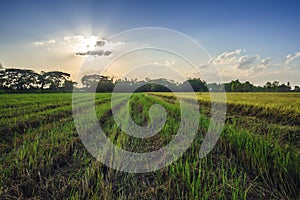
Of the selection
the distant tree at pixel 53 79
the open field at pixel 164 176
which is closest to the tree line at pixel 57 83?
the distant tree at pixel 53 79

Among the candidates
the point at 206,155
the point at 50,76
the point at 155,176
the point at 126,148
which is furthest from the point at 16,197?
the point at 50,76

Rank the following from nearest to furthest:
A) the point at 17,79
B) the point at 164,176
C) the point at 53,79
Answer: the point at 164,176 < the point at 17,79 < the point at 53,79

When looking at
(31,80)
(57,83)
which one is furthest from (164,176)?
(57,83)

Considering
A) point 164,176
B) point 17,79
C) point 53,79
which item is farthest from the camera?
point 53,79

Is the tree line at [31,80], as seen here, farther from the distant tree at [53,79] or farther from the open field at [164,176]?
the open field at [164,176]

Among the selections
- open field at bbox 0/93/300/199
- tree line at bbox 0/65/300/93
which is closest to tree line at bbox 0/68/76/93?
tree line at bbox 0/65/300/93

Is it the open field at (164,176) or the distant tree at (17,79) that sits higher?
the distant tree at (17,79)

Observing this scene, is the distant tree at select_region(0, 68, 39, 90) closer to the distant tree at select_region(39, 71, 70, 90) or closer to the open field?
the distant tree at select_region(39, 71, 70, 90)

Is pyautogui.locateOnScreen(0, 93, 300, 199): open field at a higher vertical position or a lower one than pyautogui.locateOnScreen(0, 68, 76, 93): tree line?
lower

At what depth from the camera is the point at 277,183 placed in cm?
190

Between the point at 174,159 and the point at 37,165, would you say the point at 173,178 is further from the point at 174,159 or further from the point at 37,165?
the point at 37,165

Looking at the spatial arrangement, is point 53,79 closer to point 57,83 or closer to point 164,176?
point 57,83

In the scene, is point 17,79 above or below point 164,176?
above

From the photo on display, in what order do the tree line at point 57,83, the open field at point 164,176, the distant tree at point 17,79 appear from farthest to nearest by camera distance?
the distant tree at point 17,79, the tree line at point 57,83, the open field at point 164,176
